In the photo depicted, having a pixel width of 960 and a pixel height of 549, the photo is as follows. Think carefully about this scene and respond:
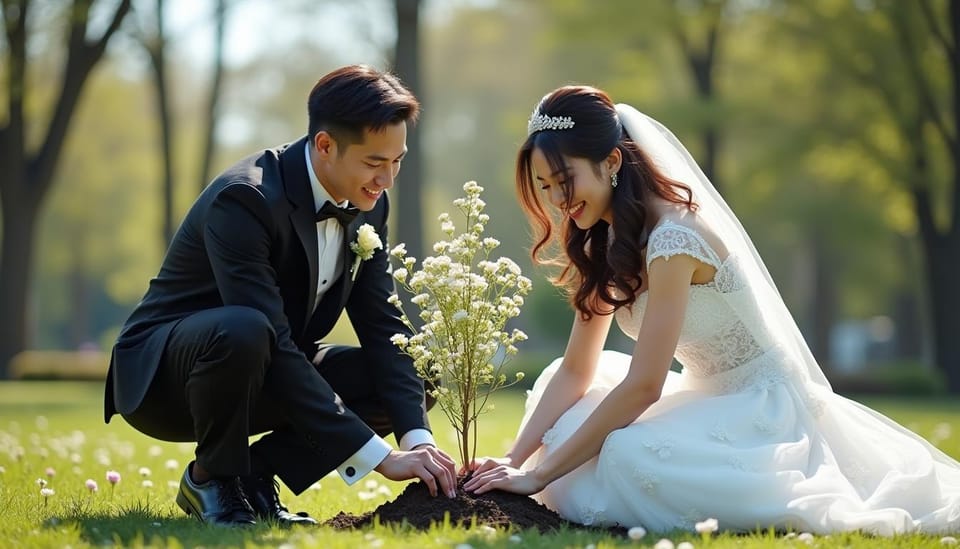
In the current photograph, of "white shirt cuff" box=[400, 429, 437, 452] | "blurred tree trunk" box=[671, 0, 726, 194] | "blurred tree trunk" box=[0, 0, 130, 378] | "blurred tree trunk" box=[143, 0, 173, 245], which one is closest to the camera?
"white shirt cuff" box=[400, 429, 437, 452]

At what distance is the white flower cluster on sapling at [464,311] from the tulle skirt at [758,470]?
0.50 meters

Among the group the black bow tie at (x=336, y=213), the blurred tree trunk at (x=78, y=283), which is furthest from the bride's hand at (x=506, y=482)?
the blurred tree trunk at (x=78, y=283)

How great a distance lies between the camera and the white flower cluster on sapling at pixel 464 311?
4418mm

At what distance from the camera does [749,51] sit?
2734cm

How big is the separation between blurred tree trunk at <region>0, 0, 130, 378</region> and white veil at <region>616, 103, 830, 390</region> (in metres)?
15.3

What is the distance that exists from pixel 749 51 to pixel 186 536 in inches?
1003

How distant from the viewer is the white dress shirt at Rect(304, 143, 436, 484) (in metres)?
4.36

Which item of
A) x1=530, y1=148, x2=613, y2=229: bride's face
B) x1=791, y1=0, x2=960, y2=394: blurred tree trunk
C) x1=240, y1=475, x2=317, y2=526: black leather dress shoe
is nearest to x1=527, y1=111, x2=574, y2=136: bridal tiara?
x1=530, y1=148, x2=613, y2=229: bride's face

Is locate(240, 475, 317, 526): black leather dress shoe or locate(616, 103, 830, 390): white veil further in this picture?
locate(616, 103, 830, 390): white veil

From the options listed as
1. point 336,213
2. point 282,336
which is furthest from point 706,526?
point 336,213

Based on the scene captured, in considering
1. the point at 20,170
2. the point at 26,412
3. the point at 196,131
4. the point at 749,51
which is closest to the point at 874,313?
the point at 749,51

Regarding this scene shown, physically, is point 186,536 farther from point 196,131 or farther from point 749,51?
point 196,131

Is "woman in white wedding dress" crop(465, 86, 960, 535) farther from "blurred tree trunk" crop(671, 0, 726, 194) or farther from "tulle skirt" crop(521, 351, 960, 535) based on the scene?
"blurred tree trunk" crop(671, 0, 726, 194)

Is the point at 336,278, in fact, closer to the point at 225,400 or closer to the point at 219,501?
the point at 225,400
